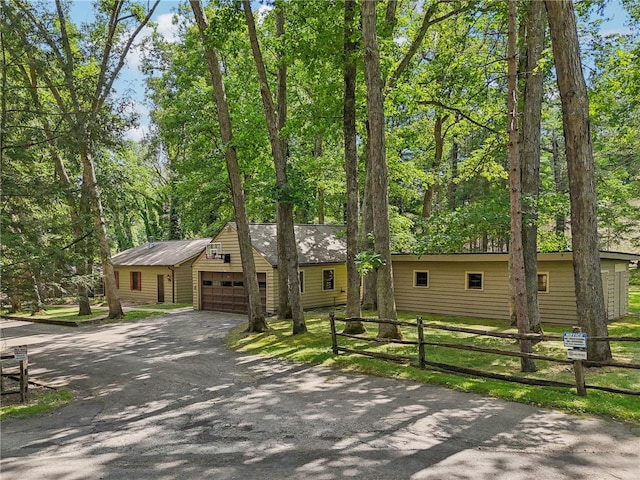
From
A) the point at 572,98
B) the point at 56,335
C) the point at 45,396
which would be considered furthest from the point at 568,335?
the point at 56,335

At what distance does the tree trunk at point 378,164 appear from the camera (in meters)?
12.2

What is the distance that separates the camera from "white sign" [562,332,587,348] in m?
7.66

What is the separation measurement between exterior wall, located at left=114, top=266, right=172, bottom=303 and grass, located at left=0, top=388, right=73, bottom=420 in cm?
1864

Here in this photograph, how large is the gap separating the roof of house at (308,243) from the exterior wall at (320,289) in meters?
0.44

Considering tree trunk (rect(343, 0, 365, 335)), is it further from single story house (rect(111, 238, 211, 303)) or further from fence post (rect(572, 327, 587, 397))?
single story house (rect(111, 238, 211, 303))

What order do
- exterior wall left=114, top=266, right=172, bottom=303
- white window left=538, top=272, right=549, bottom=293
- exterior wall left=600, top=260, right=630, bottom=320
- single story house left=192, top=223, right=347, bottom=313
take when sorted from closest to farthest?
1. exterior wall left=600, top=260, right=630, bottom=320
2. white window left=538, top=272, right=549, bottom=293
3. single story house left=192, top=223, right=347, bottom=313
4. exterior wall left=114, top=266, right=172, bottom=303

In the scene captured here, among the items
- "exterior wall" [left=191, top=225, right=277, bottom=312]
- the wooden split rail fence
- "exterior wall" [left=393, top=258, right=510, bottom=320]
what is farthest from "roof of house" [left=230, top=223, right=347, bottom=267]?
the wooden split rail fence

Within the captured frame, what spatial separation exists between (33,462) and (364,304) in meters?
15.4

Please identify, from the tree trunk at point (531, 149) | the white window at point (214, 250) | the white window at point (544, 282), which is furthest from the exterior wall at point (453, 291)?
the white window at point (214, 250)

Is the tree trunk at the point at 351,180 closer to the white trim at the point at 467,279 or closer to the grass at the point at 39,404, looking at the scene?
the white trim at the point at 467,279

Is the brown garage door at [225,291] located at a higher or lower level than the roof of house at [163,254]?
lower

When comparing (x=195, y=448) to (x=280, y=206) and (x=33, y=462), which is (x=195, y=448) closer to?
(x=33, y=462)

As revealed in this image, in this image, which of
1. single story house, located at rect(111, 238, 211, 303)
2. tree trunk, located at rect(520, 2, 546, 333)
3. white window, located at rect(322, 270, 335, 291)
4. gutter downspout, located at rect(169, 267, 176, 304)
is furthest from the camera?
single story house, located at rect(111, 238, 211, 303)

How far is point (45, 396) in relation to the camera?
954cm
